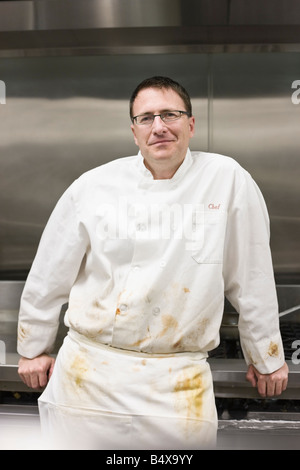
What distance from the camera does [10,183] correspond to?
1796 millimetres

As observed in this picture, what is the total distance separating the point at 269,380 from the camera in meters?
1.02

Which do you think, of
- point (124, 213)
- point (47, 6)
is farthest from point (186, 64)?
point (124, 213)

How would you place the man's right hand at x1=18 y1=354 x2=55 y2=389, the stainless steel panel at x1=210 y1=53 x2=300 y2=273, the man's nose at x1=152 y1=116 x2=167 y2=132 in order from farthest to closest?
the stainless steel panel at x1=210 y1=53 x2=300 y2=273 < the man's right hand at x1=18 y1=354 x2=55 y2=389 < the man's nose at x1=152 y1=116 x2=167 y2=132

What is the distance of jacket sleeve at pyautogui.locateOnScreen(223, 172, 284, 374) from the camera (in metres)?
0.95

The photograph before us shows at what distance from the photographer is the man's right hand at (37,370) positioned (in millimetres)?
1083

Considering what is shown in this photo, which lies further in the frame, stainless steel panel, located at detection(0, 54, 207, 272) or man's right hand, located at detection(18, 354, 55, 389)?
stainless steel panel, located at detection(0, 54, 207, 272)

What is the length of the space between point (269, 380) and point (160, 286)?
0.32 metres

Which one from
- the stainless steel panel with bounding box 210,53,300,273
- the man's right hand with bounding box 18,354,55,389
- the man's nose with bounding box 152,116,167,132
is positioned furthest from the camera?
the stainless steel panel with bounding box 210,53,300,273

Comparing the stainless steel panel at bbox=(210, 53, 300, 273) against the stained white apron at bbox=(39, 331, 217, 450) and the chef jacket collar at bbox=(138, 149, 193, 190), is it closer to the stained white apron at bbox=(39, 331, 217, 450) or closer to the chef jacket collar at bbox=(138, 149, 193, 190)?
the chef jacket collar at bbox=(138, 149, 193, 190)

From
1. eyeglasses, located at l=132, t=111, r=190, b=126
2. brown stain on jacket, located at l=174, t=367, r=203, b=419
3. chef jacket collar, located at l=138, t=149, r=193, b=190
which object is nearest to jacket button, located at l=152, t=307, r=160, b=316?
brown stain on jacket, located at l=174, t=367, r=203, b=419

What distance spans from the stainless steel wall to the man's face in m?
0.77

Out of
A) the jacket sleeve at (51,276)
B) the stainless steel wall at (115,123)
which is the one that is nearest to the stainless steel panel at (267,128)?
the stainless steel wall at (115,123)

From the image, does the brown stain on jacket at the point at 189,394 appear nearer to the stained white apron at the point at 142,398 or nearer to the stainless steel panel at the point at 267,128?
the stained white apron at the point at 142,398

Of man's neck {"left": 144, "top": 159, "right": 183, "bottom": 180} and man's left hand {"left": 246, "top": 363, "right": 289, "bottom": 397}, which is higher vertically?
man's neck {"left": 144, "top": 159, "right": 183, "bottom": 180}
